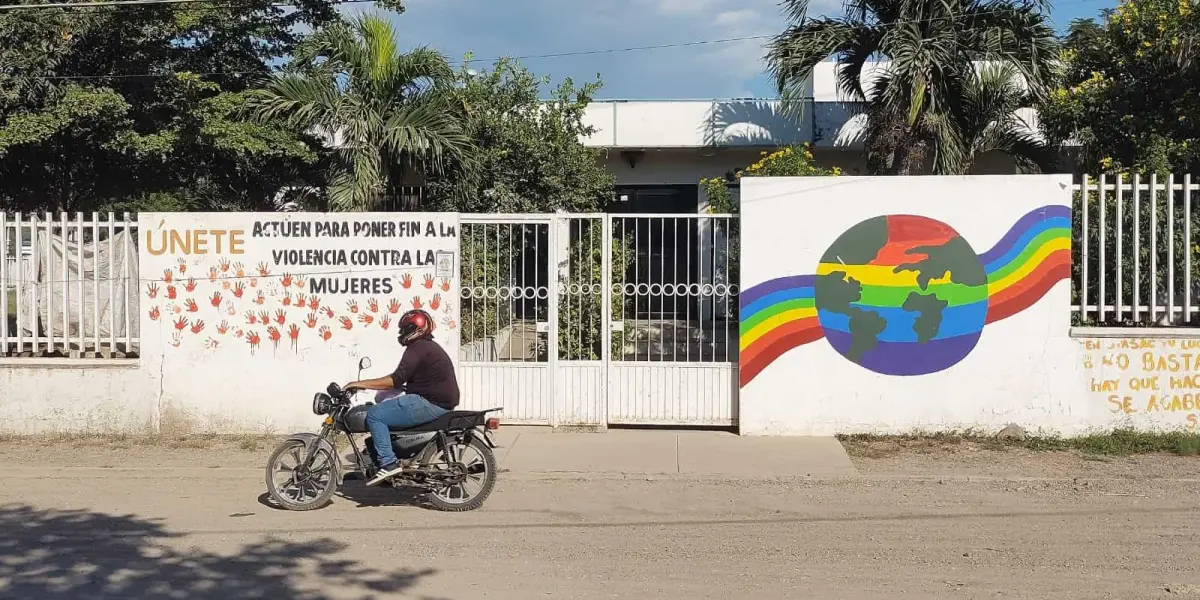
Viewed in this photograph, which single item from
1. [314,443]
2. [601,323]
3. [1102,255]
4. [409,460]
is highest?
[1102,255]

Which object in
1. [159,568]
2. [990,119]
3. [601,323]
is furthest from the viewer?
[990,119]

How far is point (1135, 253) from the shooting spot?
987 cm

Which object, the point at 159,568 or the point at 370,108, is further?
the point at 370,108

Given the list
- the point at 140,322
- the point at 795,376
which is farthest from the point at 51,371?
the point at 795,376

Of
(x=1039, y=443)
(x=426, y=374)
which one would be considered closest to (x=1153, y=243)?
(x=1039, y=443)

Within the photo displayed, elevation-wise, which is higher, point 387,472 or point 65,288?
point 65,288

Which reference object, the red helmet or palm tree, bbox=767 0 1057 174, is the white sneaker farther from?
palm tree, bbox=767 0 1057 174

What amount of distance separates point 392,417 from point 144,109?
10.1 metres

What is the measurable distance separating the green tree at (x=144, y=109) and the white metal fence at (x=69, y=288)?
3.34 m

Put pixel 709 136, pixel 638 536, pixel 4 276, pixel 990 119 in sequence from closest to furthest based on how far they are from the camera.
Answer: pixel 638 536, pixel 4 276, pixel 990 119, pixel 709 136

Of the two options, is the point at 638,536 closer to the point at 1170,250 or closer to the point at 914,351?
the point at 914,351

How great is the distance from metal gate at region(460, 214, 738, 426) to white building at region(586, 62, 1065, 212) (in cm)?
903

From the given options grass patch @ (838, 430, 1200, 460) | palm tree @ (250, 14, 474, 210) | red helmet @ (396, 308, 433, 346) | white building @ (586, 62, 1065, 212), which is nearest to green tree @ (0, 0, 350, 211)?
palm tree @ (250, 14, 474, 210)

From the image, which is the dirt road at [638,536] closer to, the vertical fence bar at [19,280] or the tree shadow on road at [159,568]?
the tree shadow on road at [159,568]
